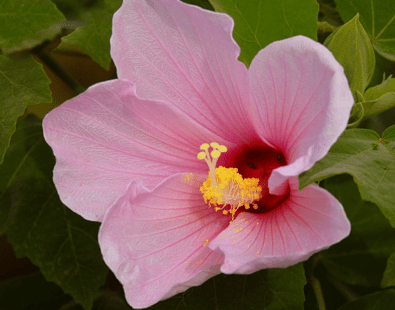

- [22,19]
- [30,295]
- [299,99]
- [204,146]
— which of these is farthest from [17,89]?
[30,295]

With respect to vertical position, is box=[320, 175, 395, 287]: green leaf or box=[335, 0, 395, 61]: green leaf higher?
box=[335, 0, 395, 61]: green leaf

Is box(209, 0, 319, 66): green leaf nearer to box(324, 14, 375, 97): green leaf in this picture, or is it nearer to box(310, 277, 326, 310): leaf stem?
box(324, 14, 375, 97): green leaf

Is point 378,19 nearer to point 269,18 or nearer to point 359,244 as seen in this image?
point 269,18

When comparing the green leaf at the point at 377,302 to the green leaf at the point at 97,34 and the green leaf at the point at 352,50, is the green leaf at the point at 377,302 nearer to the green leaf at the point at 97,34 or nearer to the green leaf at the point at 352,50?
the green leaf at the point at 352,50

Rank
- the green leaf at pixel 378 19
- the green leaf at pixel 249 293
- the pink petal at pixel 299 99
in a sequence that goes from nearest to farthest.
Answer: the pink petal at pixel 299 99, the green leaf at pixel 249 293, the green leaf at pixel 378 19

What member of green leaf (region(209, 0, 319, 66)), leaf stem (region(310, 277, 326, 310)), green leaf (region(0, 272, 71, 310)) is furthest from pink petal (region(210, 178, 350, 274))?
green leaf (region(0, 272, 71, 310))

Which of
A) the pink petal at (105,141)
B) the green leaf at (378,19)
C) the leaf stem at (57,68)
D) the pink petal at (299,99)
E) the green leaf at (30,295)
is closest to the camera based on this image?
the pink petal at (299,99)

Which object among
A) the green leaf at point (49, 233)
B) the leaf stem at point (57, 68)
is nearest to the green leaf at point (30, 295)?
the green leaf at point (49, 233)

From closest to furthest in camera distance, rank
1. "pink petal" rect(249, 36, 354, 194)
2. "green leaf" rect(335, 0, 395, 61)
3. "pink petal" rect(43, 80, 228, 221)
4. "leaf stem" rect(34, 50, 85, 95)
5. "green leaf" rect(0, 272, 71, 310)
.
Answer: "pink petal" rect(249, 36, 354, 194)
"pink petal" rect(43, 80, 228, 221)
"green leaf" rect(335, 0, 395, 61)
"leaf stem" rect(34, 50, 85, 95)
"green leaf" rect(0, 272, 71, 310)
